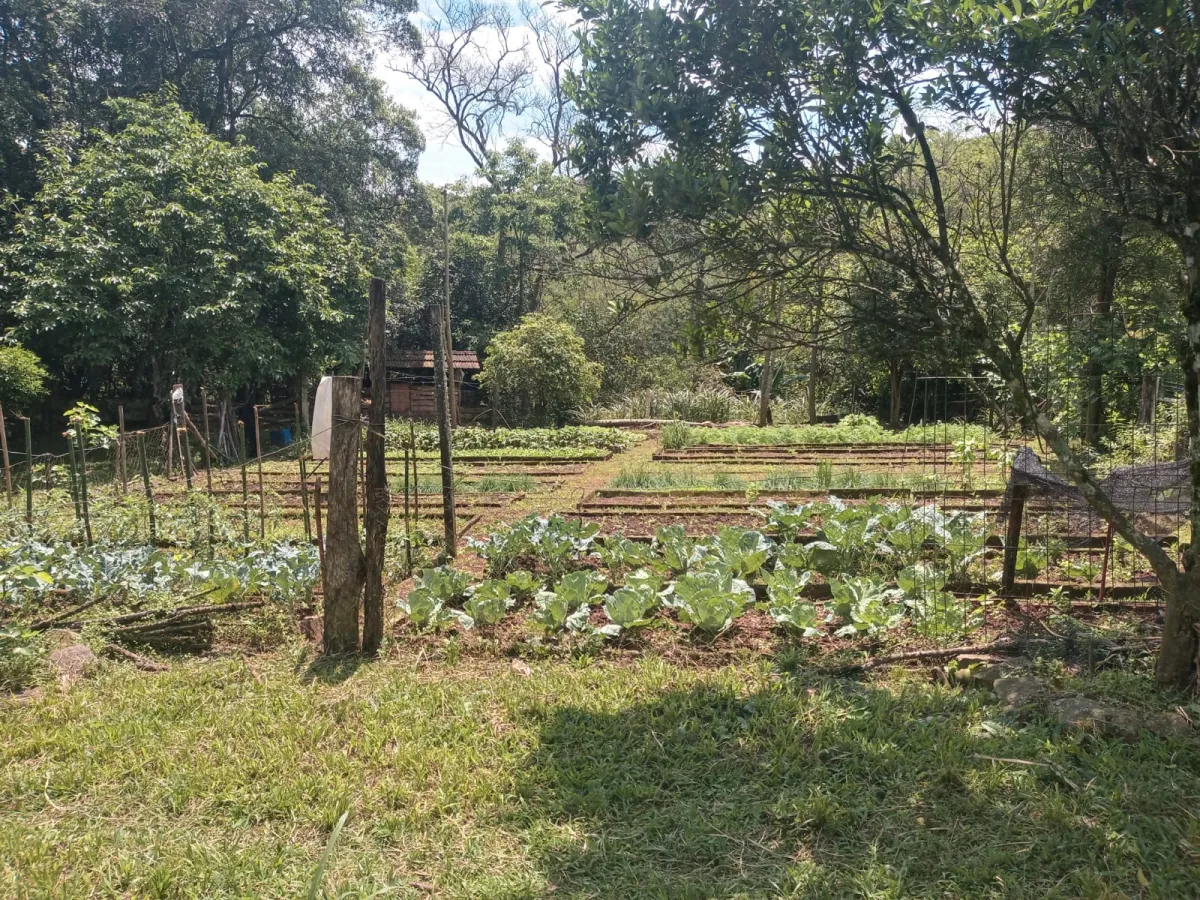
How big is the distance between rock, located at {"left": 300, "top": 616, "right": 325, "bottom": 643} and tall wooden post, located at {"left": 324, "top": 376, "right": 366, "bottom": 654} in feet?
0.71

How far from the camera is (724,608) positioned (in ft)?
14.5

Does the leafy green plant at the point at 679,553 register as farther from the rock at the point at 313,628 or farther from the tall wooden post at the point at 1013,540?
the rock at the point at 313,628

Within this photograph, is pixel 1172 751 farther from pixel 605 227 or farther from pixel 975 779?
pixel 605 227

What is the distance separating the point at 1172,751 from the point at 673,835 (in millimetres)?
1966

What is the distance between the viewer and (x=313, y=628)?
476 cm

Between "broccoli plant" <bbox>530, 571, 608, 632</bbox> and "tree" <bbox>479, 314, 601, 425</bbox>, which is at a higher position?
"tree" <bbox>479, 314, 601, 425</bbox>

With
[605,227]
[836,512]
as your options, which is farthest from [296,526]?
[605,227]

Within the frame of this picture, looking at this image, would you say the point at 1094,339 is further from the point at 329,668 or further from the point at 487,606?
the point at 329,668

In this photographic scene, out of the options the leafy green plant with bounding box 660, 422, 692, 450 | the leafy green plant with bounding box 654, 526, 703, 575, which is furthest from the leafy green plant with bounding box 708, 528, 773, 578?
the leafy green plant with bounding box 660, 422, 692, 450

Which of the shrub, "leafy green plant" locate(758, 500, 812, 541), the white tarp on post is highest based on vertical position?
the shrub

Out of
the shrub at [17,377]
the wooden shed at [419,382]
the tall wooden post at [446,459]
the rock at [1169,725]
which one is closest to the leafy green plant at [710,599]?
the rock at [1169,725]

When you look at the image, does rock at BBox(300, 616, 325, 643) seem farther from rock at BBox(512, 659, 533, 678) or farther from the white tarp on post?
rock at BBox(512, 659, 533, 678)

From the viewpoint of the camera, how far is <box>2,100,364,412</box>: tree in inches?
489

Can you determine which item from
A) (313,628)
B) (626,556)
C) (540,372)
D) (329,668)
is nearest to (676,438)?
(540,372)
